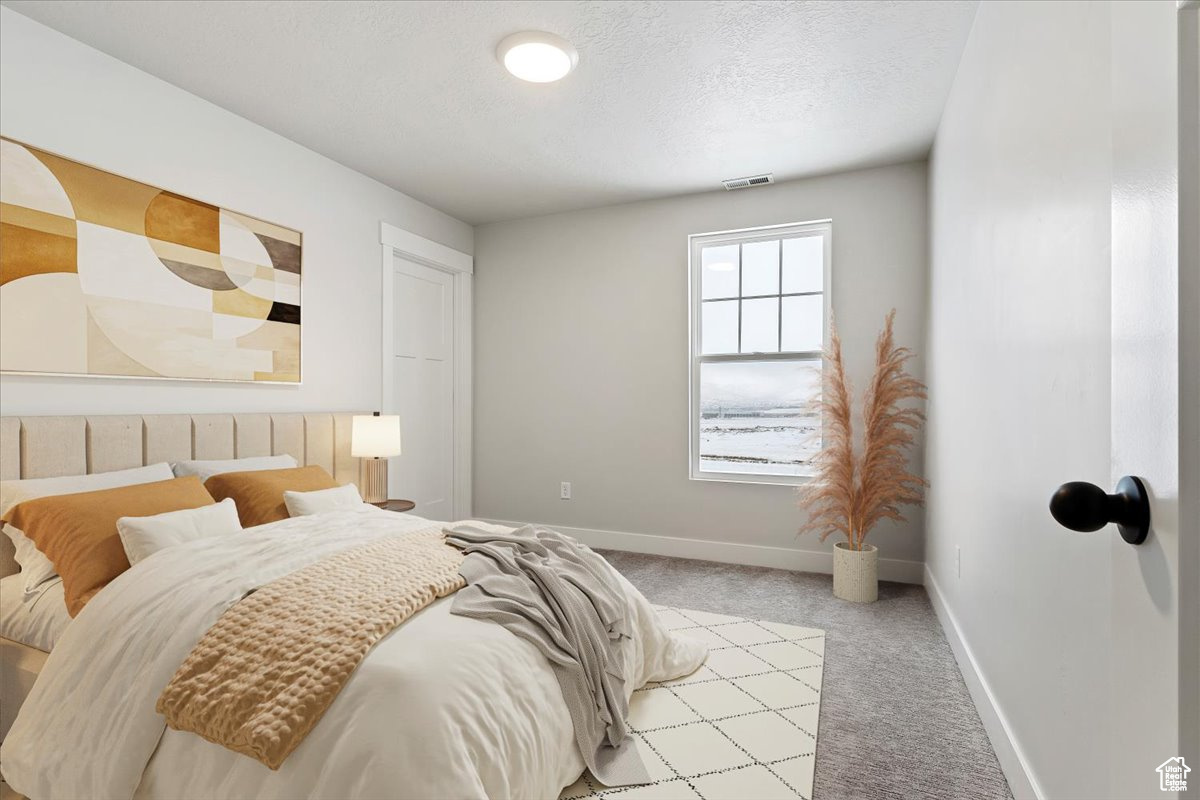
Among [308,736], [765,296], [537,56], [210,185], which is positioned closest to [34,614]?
[308,736]

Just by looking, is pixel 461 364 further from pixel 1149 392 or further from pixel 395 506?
pixel 1149 392

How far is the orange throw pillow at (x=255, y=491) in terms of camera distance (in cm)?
262

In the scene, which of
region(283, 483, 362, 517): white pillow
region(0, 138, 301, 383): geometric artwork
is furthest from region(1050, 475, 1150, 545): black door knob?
region(0, 138, 301, 383): geometric artwork

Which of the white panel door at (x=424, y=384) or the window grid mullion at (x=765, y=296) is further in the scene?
the white panel door at (x=424, y=384)

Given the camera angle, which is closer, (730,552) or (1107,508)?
(1107,508)

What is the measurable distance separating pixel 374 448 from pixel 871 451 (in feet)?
9.51

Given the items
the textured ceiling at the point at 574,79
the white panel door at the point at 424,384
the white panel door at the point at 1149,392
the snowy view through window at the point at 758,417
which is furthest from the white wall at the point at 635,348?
the white panel door at the point at 1149,392

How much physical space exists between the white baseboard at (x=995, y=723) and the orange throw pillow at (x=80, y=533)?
9.21ft

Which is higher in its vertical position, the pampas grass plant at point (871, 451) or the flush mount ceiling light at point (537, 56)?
the flush mount ceiling light at point (537, 56)

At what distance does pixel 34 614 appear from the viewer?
199 cm

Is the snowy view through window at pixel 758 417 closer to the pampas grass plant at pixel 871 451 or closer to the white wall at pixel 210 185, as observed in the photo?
the pampas grass plant at pixel 871 451

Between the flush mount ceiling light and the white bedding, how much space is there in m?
2.60

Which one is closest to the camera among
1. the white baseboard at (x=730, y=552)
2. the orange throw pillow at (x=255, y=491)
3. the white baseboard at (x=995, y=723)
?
the white baseboard at (x=995, y=723)

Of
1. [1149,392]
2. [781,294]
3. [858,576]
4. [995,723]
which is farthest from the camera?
[781,294]
